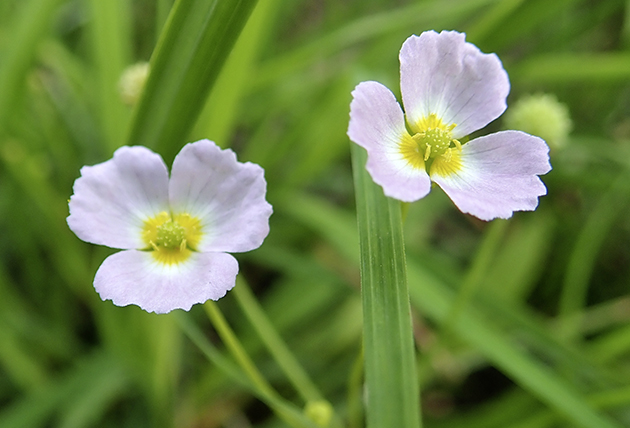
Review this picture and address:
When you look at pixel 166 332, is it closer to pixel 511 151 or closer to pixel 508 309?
pixel 508 309

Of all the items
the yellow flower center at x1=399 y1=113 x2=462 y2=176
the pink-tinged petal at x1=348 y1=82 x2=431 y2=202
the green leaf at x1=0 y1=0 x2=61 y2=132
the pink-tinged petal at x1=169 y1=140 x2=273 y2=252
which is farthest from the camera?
the green leaf at x1=0 y1=0 x2=61 y2=132

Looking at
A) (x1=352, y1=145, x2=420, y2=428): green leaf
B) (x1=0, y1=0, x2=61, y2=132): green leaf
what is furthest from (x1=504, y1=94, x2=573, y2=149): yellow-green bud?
(x1=0, y1=0, x2=61, y2=132): green leaf

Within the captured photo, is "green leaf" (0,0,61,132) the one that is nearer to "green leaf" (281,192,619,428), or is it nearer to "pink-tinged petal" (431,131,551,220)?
"green leaf" (281,192,619,428)

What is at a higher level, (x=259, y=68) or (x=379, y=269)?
(x=259, y=68)

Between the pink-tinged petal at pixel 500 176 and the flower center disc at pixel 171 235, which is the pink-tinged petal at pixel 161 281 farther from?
the pink-tinged petal at pixel 500 176

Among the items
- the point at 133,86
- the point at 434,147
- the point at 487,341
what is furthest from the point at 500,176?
the point at 133,86

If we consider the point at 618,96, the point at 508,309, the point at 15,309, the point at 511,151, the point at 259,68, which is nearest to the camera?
the point at 511,151

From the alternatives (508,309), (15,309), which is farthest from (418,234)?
(15,309)
